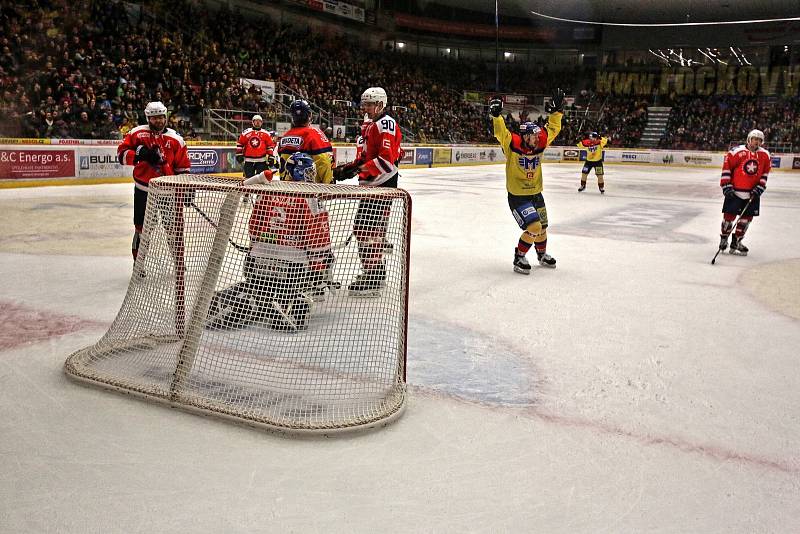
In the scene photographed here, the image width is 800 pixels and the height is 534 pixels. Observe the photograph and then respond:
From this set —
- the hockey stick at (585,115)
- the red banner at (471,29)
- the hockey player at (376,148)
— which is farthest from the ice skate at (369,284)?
the red banner at (471,29)

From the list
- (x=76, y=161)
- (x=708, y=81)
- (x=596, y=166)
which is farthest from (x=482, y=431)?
(x=708, y=81)

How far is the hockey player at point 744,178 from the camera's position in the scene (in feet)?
23.2

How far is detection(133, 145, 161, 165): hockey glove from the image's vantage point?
4.98m

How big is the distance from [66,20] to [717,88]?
3388 cm

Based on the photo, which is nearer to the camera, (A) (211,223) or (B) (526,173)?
(A) (211,223)

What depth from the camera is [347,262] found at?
131 inches

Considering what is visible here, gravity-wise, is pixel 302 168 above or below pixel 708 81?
below

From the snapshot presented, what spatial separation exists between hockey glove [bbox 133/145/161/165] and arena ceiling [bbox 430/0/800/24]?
113 feet

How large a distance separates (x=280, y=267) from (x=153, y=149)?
7.69ft

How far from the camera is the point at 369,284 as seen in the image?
3.59 metres

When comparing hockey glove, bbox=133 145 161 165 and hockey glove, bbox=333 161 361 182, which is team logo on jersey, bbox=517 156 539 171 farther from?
hockey glove, bbox=133 145 161 165

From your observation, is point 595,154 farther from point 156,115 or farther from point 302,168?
point 302,168

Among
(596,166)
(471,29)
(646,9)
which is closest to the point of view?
(596,166)

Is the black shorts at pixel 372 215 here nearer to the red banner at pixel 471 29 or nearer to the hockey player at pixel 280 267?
the hockey player at pixel 280 267
